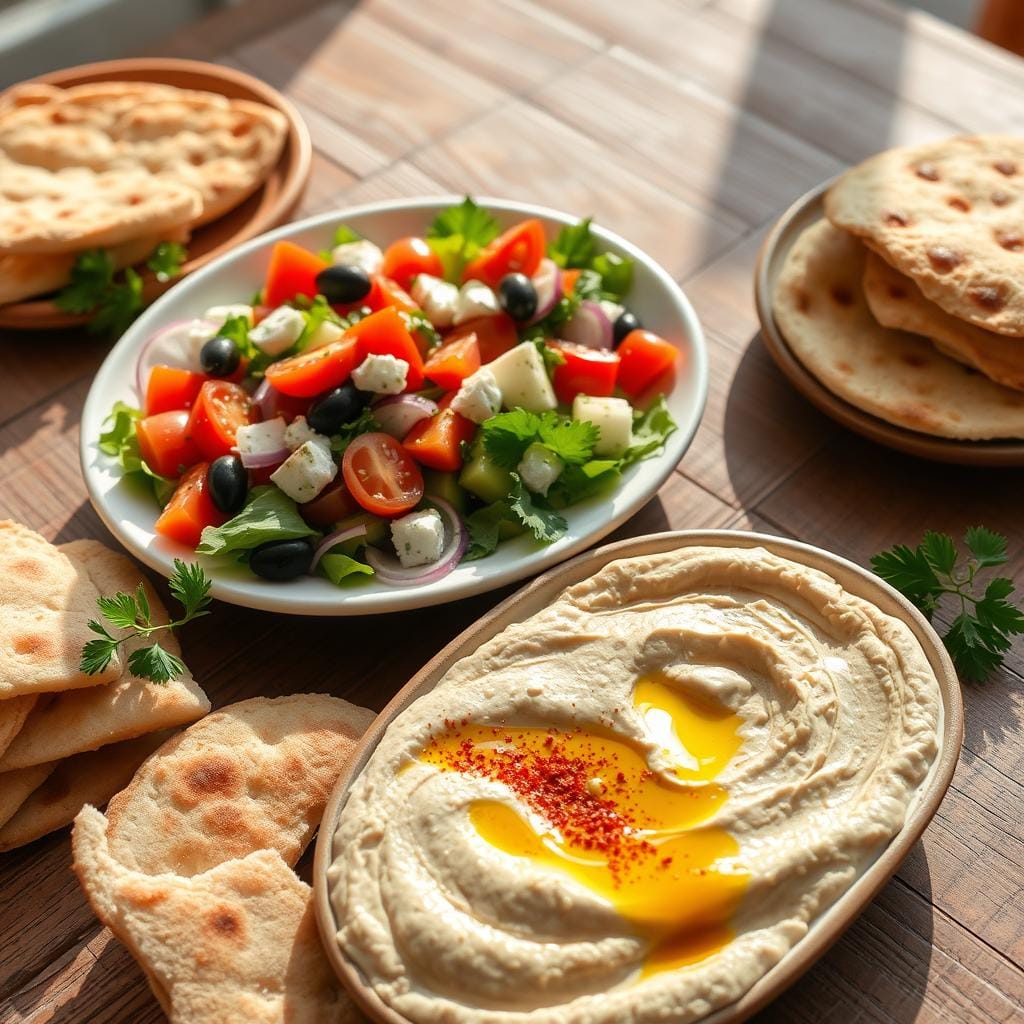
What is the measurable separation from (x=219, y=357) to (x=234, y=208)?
1133 mm

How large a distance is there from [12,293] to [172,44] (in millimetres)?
1959

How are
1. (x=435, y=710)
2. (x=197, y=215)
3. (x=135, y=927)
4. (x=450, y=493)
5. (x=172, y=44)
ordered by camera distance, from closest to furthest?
(x=135, y=927)
(x=435, y=710)
(x=450, y=493)
(x=197, y=215)
(x=172, y=44)

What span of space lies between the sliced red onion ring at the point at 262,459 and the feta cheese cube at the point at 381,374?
273 millimetres

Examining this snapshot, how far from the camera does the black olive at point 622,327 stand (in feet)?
10.7

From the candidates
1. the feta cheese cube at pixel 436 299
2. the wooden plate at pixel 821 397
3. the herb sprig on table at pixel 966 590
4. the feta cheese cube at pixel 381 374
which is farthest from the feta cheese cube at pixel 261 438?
the herb sprig on table at pixel 966 590

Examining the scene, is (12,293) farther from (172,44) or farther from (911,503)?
(911,503)

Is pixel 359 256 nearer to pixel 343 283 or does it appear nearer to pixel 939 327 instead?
pixel 343 283

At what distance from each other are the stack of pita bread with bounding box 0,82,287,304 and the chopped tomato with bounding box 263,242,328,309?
0.50m

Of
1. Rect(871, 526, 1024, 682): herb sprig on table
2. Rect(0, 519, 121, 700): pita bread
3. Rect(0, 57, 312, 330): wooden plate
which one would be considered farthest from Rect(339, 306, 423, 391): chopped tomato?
Rect(871, 526, 1024, 682): herb sprig on table

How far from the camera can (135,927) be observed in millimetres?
2100

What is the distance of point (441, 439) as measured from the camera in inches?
113

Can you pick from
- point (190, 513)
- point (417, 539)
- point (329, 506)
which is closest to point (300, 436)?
point (329, 506)

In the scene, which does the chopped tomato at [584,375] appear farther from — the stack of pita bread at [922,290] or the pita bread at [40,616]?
the pita bread at [40,616]

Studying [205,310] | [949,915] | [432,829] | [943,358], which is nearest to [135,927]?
[432,829]
